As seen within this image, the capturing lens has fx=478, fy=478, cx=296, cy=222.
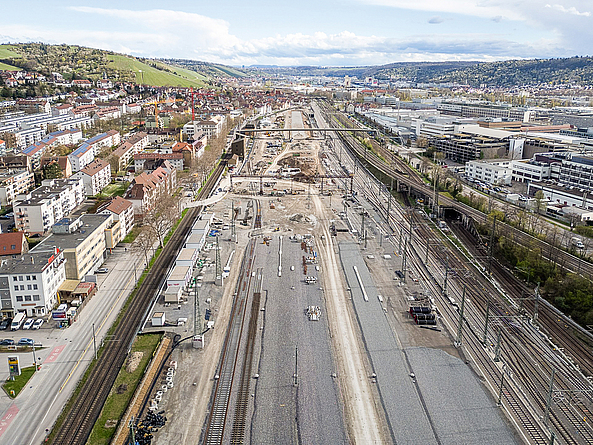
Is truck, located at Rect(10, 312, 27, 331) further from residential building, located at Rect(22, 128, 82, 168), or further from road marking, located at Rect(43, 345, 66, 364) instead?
residential building, located at Rect(22, 128, 82, 168)

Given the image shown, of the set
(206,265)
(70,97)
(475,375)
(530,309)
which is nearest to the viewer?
(475,375)

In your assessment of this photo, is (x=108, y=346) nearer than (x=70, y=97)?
Yes

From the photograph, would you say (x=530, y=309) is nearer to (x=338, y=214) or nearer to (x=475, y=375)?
(x=475, y=375)

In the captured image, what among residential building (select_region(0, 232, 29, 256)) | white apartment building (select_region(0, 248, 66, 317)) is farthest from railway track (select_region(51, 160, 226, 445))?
Result: residential building (select_region(0, 232, 29, 256))

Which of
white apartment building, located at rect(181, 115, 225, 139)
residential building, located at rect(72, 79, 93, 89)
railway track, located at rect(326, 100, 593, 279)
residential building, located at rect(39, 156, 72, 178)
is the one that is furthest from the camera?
residential building, located at rect(72, 79, 93, 89)

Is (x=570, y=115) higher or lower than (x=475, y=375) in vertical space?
higher

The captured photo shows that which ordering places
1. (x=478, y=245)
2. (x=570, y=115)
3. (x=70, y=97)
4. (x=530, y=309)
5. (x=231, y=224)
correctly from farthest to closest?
(x=70, y=97)
(x=570, y=115)
(x=231, y=224)
(x=478, y=245)
(x=530, y=309)

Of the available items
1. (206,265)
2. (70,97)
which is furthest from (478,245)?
(70,97)
